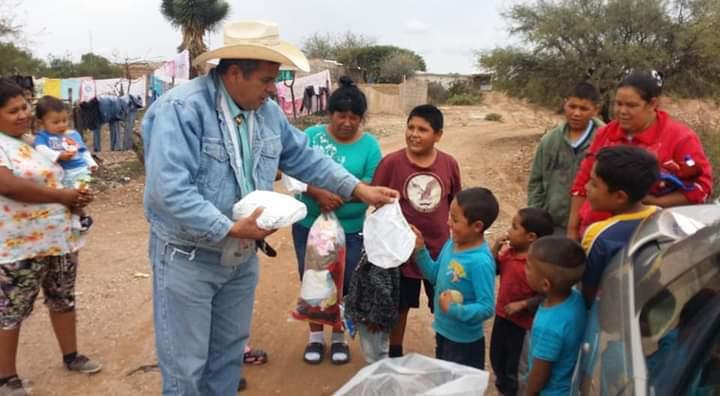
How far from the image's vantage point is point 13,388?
3449mm

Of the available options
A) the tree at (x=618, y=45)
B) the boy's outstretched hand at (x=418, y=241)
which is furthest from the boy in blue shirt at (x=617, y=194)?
the tree at (x=618, y=45)

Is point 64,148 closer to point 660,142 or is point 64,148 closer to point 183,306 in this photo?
point 183,306

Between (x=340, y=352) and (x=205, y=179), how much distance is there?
2049 mm

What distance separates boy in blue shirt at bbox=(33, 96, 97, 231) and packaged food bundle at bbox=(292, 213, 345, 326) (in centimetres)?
140

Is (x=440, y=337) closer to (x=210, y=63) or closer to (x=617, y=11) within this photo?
(x=210, y=63)

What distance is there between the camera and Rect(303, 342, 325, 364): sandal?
4020 mm

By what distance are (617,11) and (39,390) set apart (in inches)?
708

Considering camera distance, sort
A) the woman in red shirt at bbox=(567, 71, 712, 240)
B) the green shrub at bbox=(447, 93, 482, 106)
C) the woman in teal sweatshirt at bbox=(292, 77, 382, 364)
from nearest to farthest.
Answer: the woman in red shirt at bbox=(567, 71, 712, 240) < the woman in teal sweatshirt at bbox=(292, 77, 382, 364) < the green shrub at bbox=(447, 93, 482, 106)

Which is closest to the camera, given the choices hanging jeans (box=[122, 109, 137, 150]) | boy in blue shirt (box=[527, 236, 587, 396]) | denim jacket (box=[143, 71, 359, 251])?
denim jacket (box=[143, 71, 359, 251])

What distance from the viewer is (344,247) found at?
364 cm

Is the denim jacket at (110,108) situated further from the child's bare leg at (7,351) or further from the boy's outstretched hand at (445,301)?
the boy's outstretched hand at (445,301)

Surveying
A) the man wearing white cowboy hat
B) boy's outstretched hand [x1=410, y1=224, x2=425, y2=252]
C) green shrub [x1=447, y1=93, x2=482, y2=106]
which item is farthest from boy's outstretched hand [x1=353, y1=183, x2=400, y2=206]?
green shrub [x1=447, y1=93, x2=482, y2=106]

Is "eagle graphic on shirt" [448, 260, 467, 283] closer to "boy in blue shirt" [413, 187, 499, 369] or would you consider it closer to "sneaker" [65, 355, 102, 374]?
"boy in blue shirt" [413, 187, 499, 369]

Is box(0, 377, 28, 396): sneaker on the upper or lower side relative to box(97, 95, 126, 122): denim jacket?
lower
